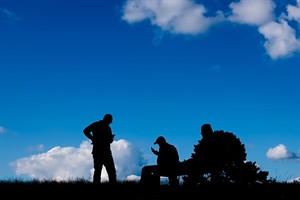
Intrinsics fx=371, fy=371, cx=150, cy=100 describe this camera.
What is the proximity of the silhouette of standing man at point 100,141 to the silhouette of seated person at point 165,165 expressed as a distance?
1.49 meters

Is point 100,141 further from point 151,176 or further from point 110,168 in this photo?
point 151,176

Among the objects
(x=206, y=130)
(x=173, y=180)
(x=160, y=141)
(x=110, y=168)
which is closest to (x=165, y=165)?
(x=173, y=180)

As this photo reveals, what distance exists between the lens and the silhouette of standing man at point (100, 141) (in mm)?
10792

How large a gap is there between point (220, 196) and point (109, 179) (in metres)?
4.38

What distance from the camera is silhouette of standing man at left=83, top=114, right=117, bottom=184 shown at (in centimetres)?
1079

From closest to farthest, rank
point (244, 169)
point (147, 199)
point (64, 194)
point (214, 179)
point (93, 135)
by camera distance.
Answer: point (147, 199), point (64, 194), point (214, 179), point (93, 135), point (244, 169)

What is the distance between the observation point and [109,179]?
1098 centimetres

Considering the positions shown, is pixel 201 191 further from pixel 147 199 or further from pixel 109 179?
pixel 109 179

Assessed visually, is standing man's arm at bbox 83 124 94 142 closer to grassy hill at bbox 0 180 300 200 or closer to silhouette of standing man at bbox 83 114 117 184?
silhouette of standing man at bbox 83 114 117 184

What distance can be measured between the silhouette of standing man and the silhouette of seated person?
1.49 metres

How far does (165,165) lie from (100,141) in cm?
218

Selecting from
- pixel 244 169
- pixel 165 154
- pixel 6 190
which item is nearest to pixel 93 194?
pixel 6 190

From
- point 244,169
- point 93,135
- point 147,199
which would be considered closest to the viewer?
point 147,199

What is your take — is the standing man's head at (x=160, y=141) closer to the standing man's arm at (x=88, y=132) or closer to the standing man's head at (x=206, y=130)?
the standing man's head at (x=206, y=130)
